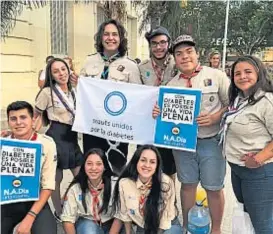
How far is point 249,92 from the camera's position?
9.62ft

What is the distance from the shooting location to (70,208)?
137 inches

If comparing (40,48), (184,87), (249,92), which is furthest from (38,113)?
(40,48)

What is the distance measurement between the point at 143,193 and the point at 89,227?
1.72 feet

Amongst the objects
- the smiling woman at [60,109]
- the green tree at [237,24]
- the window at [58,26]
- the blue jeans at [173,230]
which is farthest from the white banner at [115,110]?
the green tree at [237,24]

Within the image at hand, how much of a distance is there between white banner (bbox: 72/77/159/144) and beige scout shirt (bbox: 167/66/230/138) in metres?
0.55

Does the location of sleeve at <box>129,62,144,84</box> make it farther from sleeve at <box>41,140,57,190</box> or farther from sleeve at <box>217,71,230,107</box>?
sleeve at <box>41,140,57,190</box>

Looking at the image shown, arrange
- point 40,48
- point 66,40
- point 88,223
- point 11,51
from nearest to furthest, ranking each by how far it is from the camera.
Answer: point 88,223 → point 11,51 → point 40,48 → point 66,40

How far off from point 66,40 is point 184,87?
9.83m

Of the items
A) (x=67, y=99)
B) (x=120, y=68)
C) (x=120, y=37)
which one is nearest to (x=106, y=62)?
(x=120, y=68)

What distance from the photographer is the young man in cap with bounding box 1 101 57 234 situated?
3.17 m

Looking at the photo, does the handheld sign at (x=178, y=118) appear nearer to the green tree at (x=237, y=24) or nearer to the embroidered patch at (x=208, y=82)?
the embroidered patch at (x=208, y=82)

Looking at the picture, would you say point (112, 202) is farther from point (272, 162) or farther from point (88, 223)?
point (272, 162)

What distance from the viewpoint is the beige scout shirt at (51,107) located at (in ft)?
12.9

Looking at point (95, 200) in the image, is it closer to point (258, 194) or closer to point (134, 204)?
point (134, 204)
